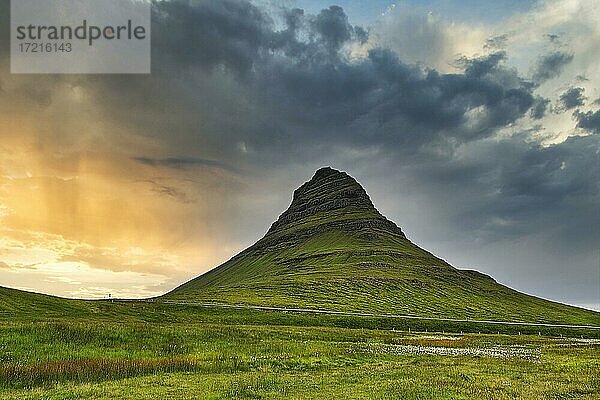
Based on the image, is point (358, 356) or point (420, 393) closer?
point (420, 393)

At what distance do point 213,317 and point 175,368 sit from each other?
71.3 meters

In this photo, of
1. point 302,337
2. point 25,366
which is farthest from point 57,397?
point 302,337

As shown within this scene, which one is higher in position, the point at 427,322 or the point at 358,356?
the point at 358,356

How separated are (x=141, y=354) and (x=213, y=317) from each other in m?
65.3

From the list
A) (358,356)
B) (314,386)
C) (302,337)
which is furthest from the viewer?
(302,337)

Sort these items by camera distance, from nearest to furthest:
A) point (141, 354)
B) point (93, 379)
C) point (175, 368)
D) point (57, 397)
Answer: point (57, 397) → point (93, 379) → point (175, 368) → point (141, 354)

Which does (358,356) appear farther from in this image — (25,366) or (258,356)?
(25,366)

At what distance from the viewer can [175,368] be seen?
37.6 m

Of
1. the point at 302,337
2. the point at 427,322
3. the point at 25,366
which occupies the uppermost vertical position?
the point at 25,366

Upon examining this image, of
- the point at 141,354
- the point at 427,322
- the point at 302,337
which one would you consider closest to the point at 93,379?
the point at 141,354

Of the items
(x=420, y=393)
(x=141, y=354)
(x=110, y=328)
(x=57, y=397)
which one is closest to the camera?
(x=57, y=397)

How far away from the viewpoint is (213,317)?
4203 inches

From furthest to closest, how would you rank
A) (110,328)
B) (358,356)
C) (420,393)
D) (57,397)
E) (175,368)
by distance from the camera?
(110,328) < (358,356) < (175,368) < (420,393) < (57,397)

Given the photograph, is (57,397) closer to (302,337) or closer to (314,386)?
(314,386)
